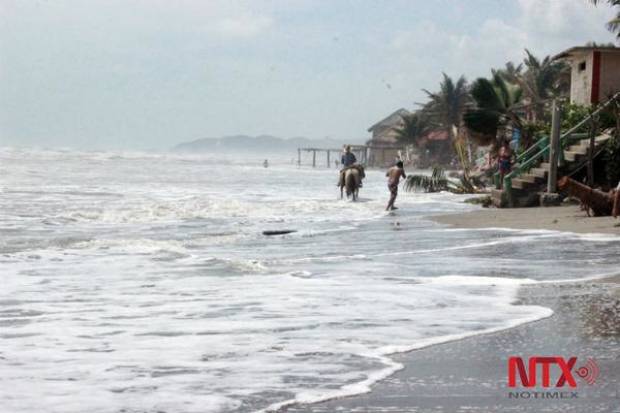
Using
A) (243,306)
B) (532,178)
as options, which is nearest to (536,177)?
(532,178)

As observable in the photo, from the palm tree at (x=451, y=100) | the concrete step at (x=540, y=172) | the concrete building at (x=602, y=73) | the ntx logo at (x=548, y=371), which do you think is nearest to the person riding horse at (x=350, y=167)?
the concrete building at (x=602, y=73)

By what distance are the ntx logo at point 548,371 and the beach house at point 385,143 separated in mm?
85002

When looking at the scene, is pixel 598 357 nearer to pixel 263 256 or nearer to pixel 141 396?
pixel 141 396

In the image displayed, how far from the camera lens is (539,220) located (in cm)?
1727

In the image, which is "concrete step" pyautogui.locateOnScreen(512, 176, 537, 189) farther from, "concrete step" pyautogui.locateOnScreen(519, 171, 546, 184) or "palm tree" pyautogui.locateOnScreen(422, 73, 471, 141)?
"palm tree" pyautogui.locateOnScreen(422, 73, 471, 141)

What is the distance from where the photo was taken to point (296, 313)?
7.70 metres

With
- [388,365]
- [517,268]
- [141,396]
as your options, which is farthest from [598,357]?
[517,268]

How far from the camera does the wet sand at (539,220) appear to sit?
15.0 m

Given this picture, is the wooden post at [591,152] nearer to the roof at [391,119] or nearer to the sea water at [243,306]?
the sea water at [243,306]

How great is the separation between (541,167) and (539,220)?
18.5 ft

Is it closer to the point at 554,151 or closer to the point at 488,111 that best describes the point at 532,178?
the point at 554,151

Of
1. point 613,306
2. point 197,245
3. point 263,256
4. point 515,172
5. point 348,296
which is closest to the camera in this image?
point 613,306

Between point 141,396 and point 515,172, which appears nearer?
point 141,396

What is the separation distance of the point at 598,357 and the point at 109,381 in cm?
290
